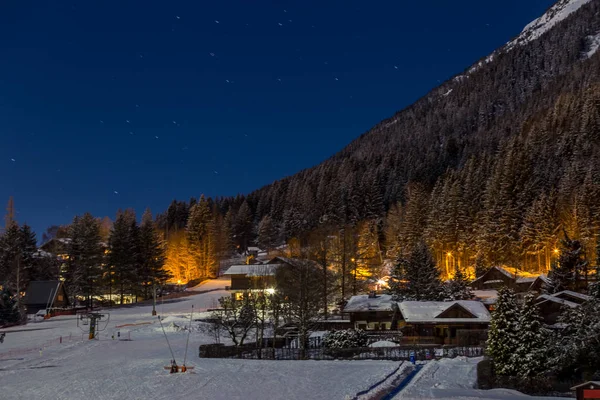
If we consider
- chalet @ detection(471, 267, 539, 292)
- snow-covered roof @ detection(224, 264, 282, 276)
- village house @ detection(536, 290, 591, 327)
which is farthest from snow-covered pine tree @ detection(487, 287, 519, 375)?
chalet @ detection(471, 267, 539, 292)

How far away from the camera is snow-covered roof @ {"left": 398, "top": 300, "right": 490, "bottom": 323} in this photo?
1996 inches

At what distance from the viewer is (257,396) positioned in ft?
88.9

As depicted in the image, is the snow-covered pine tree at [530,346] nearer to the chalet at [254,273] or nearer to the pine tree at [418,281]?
the pine tree at [418,281]

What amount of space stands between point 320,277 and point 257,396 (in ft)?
121

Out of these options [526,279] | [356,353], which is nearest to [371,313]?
[356,353]

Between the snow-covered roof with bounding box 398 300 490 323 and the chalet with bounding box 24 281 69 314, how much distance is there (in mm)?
45011

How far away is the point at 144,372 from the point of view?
34.3 meters

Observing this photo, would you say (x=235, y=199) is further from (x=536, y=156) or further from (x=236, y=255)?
(x=536, y=156)

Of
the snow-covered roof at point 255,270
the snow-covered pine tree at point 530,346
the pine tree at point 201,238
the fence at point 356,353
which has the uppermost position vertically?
the pine tree at point 201,238

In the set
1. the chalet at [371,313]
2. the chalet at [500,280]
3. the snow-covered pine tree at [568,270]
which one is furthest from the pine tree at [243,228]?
the snow-covered pine tree at [568,270]

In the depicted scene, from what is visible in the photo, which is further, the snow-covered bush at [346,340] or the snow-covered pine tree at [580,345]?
the snow-covered bush at [346,340]

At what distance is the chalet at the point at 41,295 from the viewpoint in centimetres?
6875

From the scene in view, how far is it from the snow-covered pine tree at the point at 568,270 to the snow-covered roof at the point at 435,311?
14.2m

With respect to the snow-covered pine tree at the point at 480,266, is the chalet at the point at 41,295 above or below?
below
